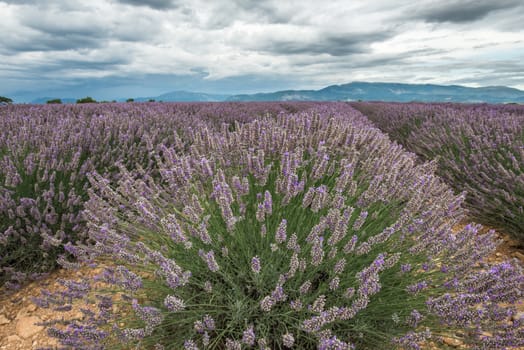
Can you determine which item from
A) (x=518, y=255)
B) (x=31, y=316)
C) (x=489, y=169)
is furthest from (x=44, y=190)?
(x=489, y=169)

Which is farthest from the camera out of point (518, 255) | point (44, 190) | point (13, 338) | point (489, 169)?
point (489, 169)

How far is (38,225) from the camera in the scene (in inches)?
95.6

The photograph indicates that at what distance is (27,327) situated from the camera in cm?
204

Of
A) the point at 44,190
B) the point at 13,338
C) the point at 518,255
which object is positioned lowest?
the point at 518,255

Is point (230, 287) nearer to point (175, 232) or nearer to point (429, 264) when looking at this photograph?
point (175, 232)

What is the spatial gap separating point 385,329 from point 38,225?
249 cm

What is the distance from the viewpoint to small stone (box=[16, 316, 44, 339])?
200 centimetres

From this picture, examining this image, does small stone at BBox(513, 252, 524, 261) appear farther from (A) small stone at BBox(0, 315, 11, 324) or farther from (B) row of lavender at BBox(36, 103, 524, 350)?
(A) small stone at BBox(0, 315, 11, 324)

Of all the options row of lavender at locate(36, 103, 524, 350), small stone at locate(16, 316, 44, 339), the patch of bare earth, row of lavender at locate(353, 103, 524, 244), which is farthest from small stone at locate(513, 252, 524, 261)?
small stone at locate(16, 316, 44, 339)

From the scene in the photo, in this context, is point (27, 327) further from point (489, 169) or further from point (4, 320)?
point (489, 169)

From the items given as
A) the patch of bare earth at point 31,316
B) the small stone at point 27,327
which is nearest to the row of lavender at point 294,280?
the patch of bare earth at point 31,316

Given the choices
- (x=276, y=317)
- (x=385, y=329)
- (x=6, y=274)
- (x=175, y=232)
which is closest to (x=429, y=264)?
(x=385, y=329)

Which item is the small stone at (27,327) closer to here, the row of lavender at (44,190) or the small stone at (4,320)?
the small stone at (4,320)

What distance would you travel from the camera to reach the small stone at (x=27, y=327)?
2.00 metres
